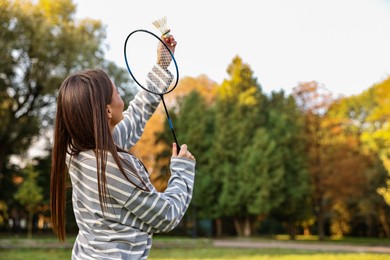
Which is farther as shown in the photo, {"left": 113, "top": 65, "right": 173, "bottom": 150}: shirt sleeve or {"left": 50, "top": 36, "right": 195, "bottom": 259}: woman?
{"left": 113, "top": 65, "right": 173, "bottom": 150}: shirt sleeve

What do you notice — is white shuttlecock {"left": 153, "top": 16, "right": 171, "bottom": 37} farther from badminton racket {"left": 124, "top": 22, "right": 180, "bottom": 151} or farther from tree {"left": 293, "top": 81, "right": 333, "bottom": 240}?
tree {"left": 293, "top": 81, "right": 333, "bottom": 240}

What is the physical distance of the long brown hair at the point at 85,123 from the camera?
5.78 feet

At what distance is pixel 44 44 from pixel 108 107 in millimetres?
23837

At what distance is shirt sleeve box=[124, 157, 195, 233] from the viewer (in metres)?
1.76

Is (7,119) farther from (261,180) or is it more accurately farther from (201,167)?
(261,180)

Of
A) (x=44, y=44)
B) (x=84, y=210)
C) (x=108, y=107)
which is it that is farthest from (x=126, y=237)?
(x=44, y=44)

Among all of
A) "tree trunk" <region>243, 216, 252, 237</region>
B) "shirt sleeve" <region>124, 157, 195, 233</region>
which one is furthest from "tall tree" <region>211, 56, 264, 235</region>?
"shirt sleeve" <region>124, 157, 195, 233</region>

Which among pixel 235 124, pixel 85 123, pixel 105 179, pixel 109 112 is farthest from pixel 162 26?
pixel 235 124

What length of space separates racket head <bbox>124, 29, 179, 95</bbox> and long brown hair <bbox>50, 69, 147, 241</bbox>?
1.58 ft

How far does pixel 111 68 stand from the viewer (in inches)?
1136

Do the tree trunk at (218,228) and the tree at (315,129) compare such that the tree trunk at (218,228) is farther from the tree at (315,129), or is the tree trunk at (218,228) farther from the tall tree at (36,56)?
the tall tree at (36,56)

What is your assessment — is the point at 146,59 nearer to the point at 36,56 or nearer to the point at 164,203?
the point at 164,203

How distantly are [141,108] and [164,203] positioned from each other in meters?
0.78

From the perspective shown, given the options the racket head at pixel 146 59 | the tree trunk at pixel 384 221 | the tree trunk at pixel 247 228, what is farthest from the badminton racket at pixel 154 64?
the tree trunk at pixel 384 221
